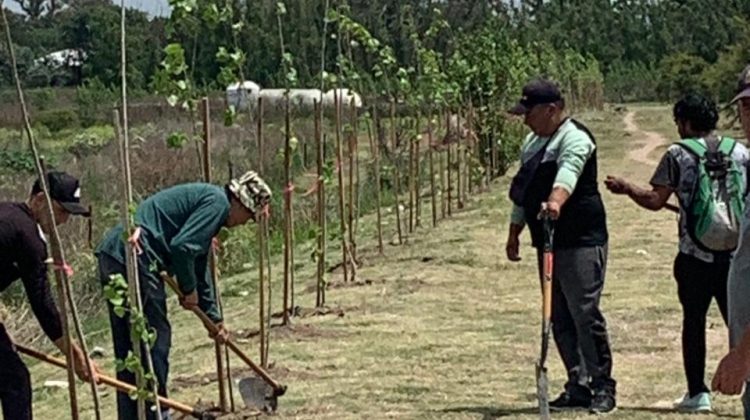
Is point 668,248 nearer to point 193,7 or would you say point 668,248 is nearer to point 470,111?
point 470,111

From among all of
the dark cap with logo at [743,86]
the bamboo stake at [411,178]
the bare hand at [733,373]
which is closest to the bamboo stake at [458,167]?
the bamboo stake at [411,178]

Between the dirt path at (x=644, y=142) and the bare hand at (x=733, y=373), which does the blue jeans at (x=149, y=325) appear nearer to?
the bare hand at (x=733, y=373)

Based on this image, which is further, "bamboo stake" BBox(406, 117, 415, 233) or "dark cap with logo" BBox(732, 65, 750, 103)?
"bamboo stake" BBox(406, 117, 415, 233)

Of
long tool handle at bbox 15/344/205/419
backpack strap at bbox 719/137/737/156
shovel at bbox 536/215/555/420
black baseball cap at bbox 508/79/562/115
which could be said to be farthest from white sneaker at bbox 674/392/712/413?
long tool handle at bbox 15/344/205/419

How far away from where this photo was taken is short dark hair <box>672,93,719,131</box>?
6.93m

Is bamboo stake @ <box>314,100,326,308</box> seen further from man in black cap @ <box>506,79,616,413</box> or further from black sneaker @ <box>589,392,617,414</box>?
black sneaker @ <box>589,392,617,414</box>

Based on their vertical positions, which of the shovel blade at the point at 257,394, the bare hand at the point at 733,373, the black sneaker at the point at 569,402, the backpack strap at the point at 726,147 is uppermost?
the backpack strap at the point at 726,147

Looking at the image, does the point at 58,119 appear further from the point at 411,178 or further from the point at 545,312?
the point at 545,312

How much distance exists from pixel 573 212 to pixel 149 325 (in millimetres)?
2267

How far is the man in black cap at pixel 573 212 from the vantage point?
6840 mm

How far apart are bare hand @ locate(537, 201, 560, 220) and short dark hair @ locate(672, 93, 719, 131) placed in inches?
38.7

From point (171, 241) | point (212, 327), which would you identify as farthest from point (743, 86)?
point (212, 327)

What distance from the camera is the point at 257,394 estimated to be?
7.81 meters

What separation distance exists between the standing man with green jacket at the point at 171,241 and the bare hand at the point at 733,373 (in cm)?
312
